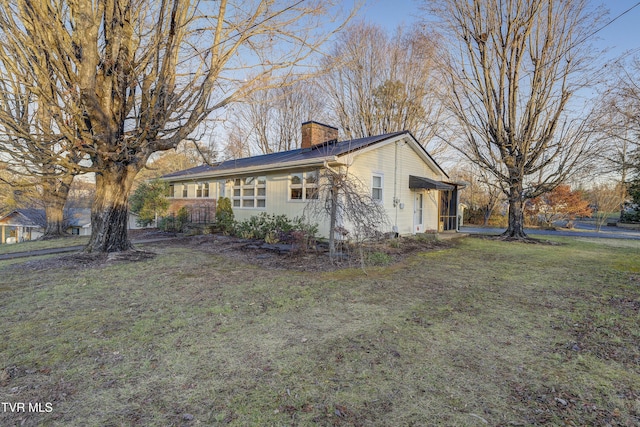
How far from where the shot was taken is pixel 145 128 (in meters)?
6.83

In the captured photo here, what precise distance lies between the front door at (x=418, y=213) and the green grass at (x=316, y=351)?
7.83 metres

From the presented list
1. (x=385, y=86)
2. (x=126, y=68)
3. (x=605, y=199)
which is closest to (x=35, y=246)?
(x=126, y=68)

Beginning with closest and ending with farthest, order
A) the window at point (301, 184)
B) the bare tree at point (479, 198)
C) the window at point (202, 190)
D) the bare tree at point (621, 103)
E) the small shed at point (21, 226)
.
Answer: the bare tree at point (621, 103)
the window at point (301, 184)
the window at point (202, 190)
the bare tree at point (479, 198)
the small shed at point (21, 226)

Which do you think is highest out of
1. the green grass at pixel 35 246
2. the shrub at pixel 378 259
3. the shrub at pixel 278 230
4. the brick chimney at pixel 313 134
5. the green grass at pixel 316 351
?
the brick chimney at pixel 313 134

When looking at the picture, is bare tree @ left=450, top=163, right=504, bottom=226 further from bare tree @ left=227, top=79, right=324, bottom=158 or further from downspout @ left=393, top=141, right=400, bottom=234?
downspout @ left=393, top=141, right=400, bottom=234

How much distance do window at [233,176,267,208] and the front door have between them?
6.73 m

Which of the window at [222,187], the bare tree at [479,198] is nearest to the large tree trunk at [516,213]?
the bare tree at [479,198]

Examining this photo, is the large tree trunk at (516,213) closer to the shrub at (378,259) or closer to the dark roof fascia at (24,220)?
the shrub at (378,259)

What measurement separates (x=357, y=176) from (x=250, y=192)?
5.45 meters

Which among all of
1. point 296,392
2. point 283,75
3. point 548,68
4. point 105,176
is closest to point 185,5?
point 283,75

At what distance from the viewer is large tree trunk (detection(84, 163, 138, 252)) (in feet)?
24.4

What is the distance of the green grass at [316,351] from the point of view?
219 cm

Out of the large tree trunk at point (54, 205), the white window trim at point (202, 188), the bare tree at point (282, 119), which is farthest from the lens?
the bare tree at point (282, 119)

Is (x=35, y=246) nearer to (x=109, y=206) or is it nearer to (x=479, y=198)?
(x=109, y=206)
